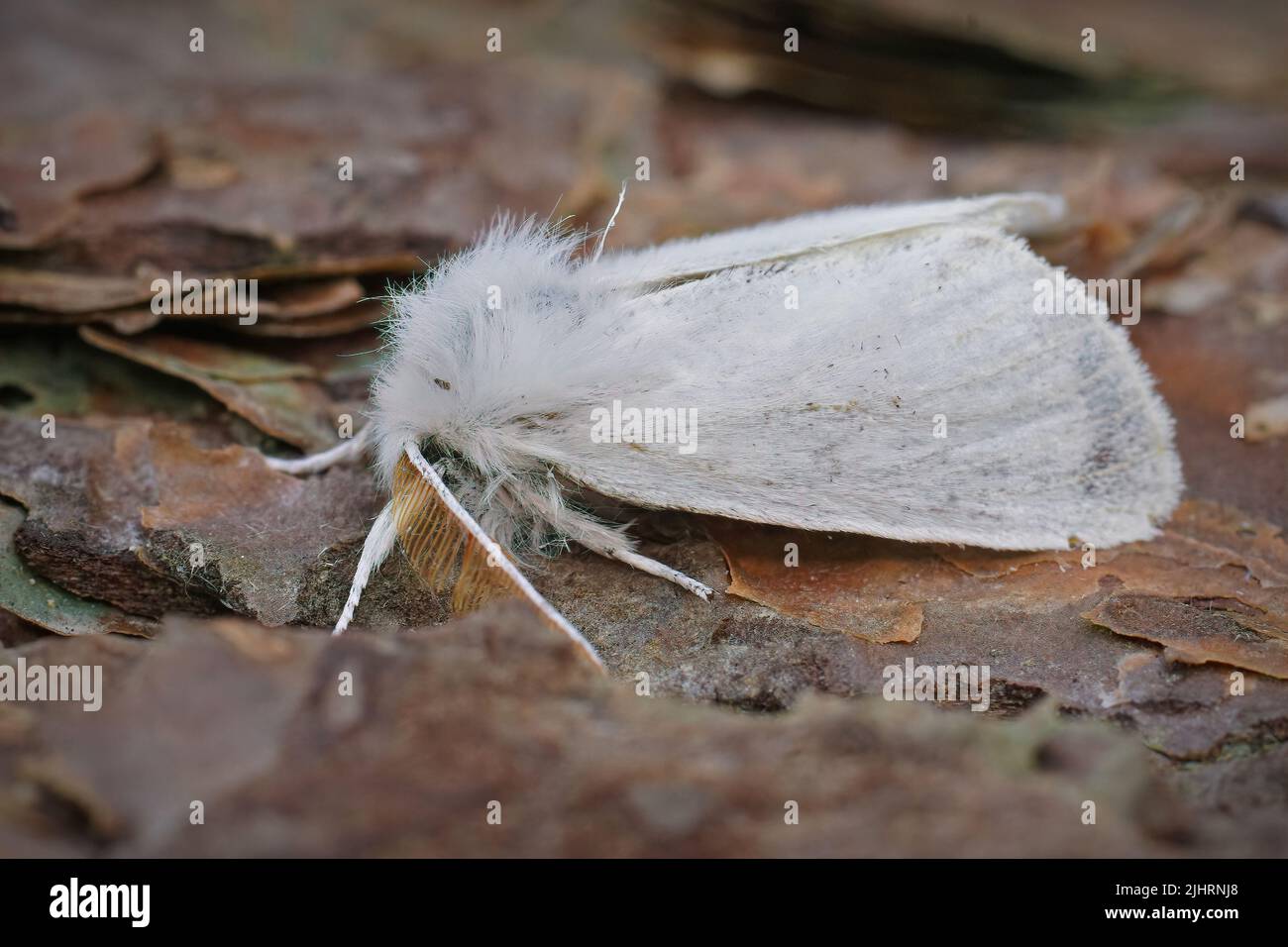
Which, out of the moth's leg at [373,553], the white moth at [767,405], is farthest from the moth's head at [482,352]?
the moth's leg at [373,553]

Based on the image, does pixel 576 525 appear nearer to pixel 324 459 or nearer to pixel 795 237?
pixel 324 459

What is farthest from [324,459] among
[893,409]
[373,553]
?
[893,409]

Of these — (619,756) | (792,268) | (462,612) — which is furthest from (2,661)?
(792,268)

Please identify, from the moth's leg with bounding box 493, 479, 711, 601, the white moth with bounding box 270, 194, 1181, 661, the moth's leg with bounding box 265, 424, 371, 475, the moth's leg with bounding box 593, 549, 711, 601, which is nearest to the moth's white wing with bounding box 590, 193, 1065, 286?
the white moth with bounding box 270, 194, 1181, 661

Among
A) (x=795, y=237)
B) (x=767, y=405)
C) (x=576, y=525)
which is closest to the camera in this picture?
(x=767, y=405)

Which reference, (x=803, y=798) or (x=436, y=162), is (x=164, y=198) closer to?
(x=436, y=162)

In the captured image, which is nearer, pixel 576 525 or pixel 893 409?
pixel 893 409
